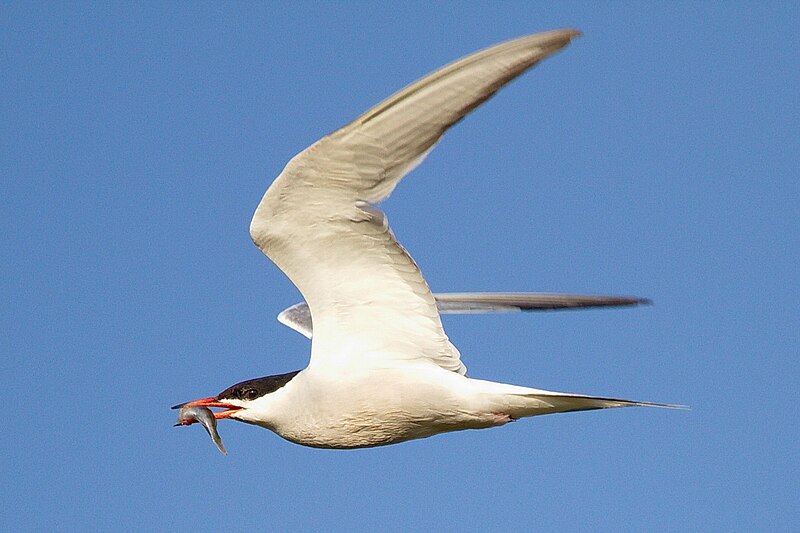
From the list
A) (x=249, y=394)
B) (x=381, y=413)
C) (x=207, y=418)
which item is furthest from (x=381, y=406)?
(x=207, y=418)

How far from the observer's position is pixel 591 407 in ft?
23.0

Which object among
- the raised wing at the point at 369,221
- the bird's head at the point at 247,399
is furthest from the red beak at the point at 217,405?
the raised wing at the point at 369,221

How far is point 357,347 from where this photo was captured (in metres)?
7.41

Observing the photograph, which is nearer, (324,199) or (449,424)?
(324,199)

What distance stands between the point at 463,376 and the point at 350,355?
0.75 meters

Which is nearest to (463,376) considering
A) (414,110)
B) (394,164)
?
(394,164)

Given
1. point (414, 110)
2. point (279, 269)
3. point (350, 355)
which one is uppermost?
point (414, 110)

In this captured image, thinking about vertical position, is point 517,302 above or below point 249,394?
above

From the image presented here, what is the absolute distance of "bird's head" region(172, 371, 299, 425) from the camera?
7527 millimetres

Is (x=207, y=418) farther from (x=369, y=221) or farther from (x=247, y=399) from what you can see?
(x=369, y=221)

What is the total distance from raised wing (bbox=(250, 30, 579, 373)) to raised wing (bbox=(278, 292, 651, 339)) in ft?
3.36

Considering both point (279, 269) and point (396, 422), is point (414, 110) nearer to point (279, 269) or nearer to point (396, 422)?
point (279, 269)

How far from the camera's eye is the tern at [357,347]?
6414 millimetres

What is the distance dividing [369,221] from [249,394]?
1.76 metres
